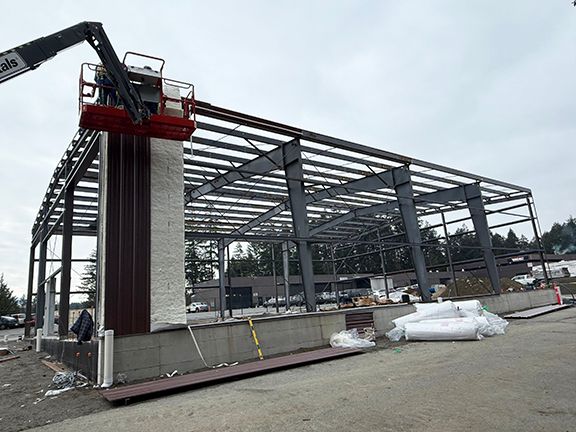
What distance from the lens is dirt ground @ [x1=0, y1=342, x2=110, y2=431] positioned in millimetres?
6011

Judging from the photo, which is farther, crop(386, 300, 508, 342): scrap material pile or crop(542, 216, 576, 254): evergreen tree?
crop(542, 216, 576, 254): evergreen tree

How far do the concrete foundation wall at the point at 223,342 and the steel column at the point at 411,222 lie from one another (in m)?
4.15

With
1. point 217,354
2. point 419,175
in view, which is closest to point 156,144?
point 217,354

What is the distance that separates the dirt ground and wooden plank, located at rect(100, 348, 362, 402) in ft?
1.20

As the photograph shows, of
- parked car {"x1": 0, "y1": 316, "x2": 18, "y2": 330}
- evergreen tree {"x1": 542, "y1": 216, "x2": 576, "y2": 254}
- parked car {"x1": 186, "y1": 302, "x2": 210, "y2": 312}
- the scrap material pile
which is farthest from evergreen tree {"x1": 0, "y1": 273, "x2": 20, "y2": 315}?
evergreen tree {"x1": 542, "y1": 216, "x2": 576, "y2": 254}

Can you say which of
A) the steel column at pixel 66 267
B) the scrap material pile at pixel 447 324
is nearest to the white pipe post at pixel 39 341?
the steel column at pixel 66 267

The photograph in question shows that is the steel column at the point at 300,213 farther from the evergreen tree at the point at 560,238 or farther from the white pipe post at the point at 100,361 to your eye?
the evergreen tree at the point at 560,238

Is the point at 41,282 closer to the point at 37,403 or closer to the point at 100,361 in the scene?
the point at 100,361

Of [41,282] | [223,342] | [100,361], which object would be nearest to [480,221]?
[223,342]

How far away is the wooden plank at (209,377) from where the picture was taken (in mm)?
6746

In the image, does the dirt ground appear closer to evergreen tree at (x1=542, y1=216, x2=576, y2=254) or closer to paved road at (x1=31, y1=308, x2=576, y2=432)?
paved road at (x1=31, y1=308, x2=576, y2=432)

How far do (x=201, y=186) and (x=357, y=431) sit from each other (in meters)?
14.7

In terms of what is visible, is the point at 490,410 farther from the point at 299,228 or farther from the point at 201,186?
the point at 201,186

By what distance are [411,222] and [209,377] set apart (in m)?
13.0
